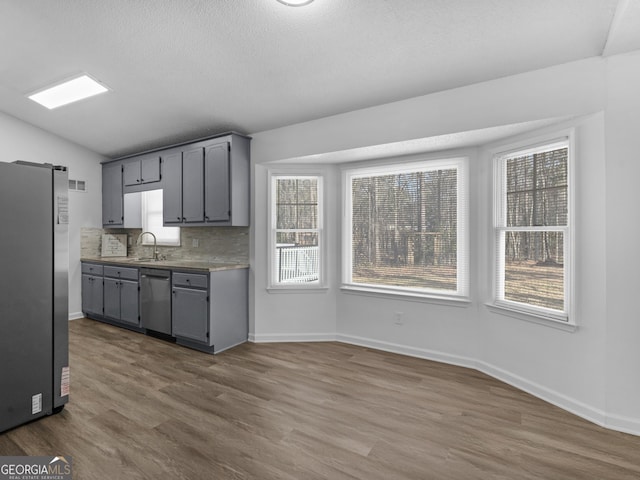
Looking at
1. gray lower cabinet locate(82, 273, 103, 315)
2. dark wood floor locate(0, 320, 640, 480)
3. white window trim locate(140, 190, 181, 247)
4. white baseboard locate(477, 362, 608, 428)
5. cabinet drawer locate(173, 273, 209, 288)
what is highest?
white window trim locate(140, 190, 181, 247)

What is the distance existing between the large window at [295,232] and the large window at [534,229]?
6.27ft

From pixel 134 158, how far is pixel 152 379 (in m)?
3.21

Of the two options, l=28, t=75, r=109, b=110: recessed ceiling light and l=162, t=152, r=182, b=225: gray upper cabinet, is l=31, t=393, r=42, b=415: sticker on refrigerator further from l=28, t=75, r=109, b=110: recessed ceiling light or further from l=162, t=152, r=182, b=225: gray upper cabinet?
l=28, t=75, r=109, b=110: recessed ceiling light

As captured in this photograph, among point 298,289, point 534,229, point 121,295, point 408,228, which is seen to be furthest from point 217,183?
point 534,229

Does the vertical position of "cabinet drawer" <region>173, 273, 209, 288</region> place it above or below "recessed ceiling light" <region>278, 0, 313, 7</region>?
below

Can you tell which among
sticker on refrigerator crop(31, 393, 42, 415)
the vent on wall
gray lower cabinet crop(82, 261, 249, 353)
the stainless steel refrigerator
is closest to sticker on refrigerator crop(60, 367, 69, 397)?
the stainless steel refrigerator

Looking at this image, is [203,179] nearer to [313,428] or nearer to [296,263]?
[296,263]

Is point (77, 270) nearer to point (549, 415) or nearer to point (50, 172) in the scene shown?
point (50, 172)

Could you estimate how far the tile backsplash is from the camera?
14.3 ft

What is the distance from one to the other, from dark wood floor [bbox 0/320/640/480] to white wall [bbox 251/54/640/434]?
24 cm

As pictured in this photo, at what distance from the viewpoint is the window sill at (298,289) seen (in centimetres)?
408

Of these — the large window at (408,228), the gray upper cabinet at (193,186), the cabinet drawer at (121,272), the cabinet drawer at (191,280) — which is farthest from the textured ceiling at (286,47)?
the cabinet drawer at (121,272)

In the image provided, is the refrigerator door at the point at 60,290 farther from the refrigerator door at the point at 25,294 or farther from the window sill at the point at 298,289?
the window sill at the point at 298,289

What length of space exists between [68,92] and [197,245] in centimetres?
219
